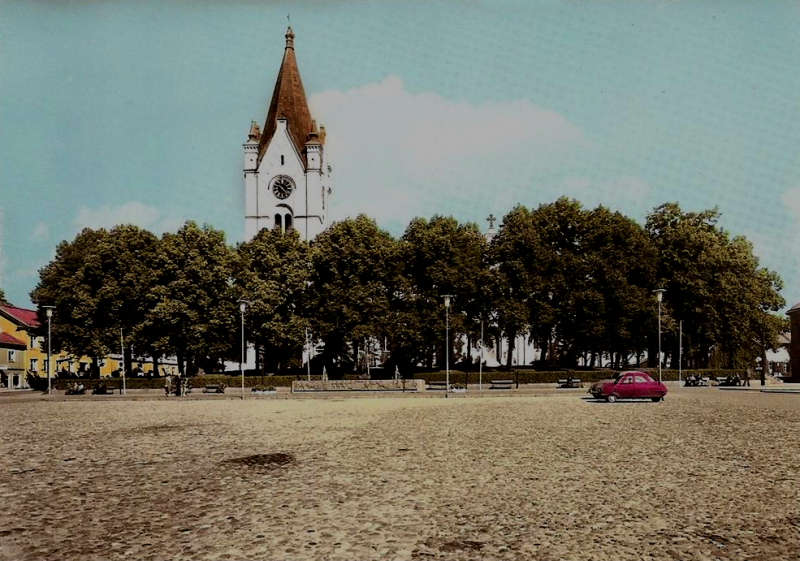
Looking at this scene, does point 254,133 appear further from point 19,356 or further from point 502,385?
point 502,385

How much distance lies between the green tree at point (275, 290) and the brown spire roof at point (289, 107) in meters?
28.8

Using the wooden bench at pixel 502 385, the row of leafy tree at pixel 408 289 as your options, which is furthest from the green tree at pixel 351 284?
the wooden bench at pixel 502 385

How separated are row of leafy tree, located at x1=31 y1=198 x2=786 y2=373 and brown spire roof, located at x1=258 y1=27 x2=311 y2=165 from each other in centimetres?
3095

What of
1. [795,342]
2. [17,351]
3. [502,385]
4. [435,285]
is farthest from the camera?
[17,351]

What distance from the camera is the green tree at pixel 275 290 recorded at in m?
56.5

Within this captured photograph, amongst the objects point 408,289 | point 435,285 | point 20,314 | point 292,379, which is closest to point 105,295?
point 292,379

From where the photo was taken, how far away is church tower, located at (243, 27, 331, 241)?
292ft

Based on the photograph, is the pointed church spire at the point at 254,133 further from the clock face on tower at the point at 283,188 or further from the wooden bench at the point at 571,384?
the wooden bench at the point at 571,384

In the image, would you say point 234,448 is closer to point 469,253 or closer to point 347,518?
point 347,518

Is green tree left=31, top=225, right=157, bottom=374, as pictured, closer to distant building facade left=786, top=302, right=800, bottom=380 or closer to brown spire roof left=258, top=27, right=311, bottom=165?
brown spire roof left=258, top=27, right=311, bottom=165

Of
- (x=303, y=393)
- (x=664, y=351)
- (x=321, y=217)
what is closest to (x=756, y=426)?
(x=303, y=393)

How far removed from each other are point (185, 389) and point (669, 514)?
36.8m

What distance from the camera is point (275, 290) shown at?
190 feet

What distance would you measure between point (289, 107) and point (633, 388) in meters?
68.9
